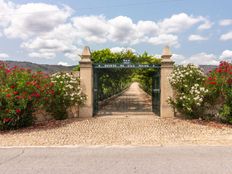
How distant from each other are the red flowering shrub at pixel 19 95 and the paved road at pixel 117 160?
2479mm

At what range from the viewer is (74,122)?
10.4m

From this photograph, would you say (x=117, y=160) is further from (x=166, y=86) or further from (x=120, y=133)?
(x=166, y=86)

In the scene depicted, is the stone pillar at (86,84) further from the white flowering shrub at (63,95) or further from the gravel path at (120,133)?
the gravel path at (120,133)

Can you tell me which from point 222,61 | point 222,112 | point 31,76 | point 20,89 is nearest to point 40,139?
Answer: point 20,89

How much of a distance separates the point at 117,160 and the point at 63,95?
593cm

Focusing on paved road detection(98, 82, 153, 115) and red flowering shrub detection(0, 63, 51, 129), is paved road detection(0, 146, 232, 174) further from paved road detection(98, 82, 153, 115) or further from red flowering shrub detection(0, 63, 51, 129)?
paved road detection(98, 82, 153, 115)

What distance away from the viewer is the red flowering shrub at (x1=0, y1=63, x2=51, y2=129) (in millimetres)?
8727

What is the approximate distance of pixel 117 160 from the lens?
5.55 m

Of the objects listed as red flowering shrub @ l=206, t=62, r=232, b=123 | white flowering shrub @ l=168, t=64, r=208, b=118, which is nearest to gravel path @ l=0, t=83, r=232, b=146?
red flowering shrub @ l=206, t=62, r=232, b=123

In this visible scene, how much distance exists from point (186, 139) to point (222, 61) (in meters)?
4.72

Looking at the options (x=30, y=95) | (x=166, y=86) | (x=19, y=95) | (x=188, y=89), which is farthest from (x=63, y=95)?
(x=188, y=89)

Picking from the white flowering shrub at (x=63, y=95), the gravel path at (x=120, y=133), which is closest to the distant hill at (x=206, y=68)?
the gravel path at (x=120, y=133)

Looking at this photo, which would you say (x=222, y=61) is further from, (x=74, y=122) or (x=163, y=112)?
(x=74, y=122)

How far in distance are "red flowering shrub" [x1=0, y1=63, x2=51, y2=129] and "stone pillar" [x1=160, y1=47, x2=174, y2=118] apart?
5177mm
